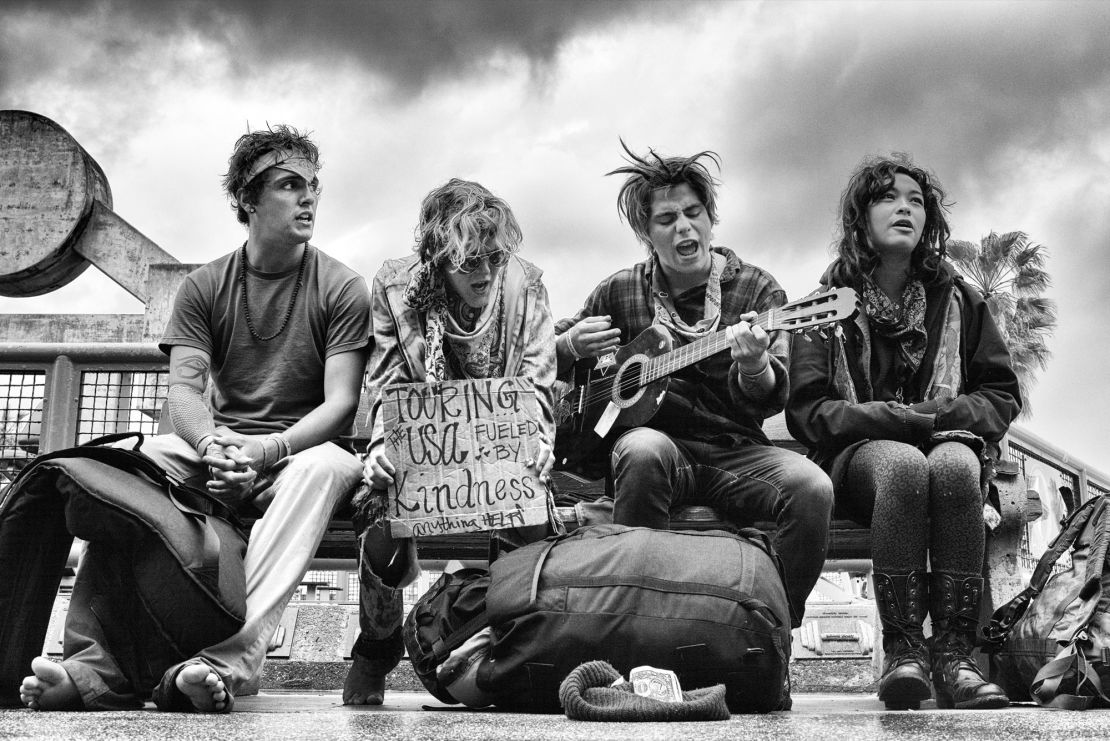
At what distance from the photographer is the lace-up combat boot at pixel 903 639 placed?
3.22 metres

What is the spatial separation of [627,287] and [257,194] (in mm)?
1436

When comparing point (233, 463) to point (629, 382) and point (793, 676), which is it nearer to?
point (629, 382)

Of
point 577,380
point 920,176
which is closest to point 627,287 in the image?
point 577,380

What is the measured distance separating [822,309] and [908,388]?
51 cm

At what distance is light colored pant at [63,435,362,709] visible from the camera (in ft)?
10.1

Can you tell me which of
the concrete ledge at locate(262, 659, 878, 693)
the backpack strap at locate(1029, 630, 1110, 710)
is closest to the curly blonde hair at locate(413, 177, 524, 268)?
the backpack strap at locate(1029, 630, 1110, 710)

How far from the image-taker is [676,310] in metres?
4.32

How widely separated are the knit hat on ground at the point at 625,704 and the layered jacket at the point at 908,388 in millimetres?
1484

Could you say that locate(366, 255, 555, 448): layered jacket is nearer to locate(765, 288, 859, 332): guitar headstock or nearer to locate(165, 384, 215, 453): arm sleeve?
locate(165, 384, 215, 453): arm sleeve

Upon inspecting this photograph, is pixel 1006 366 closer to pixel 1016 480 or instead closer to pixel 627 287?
pixel 1016 480

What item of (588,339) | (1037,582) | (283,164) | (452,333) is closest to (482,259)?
(452,333)

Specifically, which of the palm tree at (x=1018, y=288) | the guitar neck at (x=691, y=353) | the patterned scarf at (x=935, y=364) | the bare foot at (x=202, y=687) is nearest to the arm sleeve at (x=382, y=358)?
the guitar neck at (x=691, y=353)

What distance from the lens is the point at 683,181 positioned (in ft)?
14.0

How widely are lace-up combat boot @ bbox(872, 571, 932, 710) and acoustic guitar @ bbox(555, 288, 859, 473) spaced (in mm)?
930
